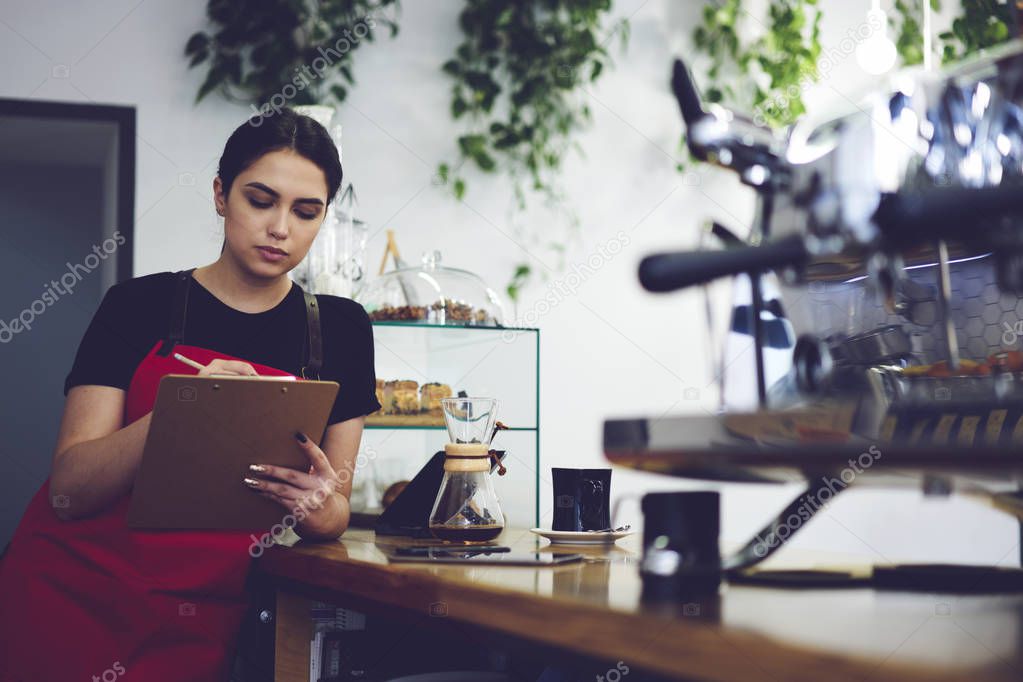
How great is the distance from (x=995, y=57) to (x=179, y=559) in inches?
45.7

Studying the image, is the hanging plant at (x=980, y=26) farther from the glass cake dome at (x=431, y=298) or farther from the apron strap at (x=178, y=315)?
the apron strap at (x=178, y=315)

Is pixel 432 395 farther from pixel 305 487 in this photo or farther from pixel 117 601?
pixel 117 601

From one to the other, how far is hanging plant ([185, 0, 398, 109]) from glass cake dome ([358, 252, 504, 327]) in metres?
0.83

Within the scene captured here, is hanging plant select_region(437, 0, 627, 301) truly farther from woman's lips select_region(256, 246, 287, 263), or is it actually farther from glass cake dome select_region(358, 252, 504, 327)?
woman's lips select_region(256, 246, 287, 263)

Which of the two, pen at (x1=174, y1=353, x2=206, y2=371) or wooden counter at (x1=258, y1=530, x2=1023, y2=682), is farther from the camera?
pen at (x1=174, y1=353, x2=206, y2=371)

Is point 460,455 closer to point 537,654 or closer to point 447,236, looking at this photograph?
point 537,654

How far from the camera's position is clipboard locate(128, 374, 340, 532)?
4.17ft

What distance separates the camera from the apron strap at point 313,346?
166 centimetres

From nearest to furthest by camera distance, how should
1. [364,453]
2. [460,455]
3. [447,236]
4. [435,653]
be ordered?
1. [460,455]
2. [435,653]
3. [364,453]
4. [447,236]

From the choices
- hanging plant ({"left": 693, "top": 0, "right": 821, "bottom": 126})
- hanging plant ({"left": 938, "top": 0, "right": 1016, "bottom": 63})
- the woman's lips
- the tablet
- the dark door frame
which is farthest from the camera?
hanging plant ({"left": 693, "top": 0, "right": 821, "bottom": 126})

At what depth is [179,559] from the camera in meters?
1.41

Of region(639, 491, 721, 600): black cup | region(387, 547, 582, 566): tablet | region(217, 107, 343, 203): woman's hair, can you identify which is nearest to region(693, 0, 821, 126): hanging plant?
region(217, 107, 343, 203): woman's hair

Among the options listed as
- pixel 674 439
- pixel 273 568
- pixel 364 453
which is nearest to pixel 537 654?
pixel 674 439

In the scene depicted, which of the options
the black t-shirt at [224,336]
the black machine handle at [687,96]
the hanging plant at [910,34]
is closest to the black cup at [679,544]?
the black machine handle at [687,96]
